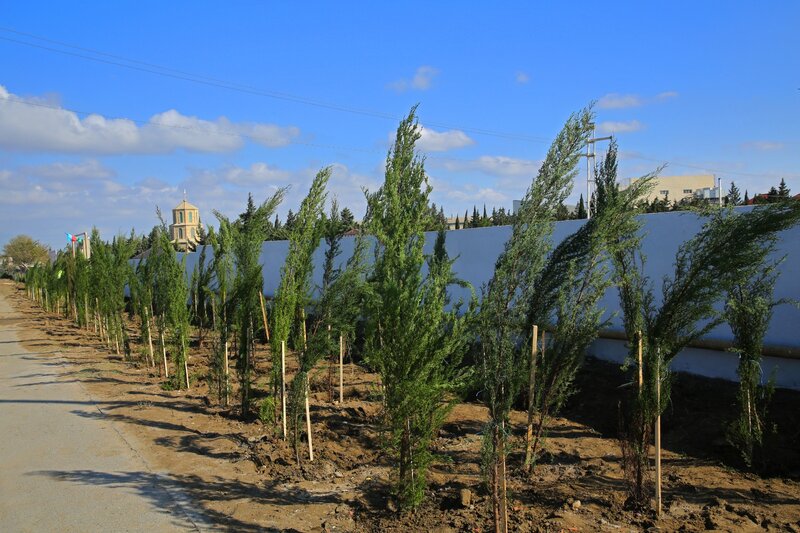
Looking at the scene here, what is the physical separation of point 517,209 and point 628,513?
9.72 ft

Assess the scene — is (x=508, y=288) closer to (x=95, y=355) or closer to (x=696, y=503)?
(x=696, y=503)

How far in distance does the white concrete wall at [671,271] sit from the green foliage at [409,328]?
276 centimetres

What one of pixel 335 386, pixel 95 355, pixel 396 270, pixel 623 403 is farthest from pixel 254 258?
pixel 95 355

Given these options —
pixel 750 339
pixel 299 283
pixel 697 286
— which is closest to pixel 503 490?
pixel 697 286

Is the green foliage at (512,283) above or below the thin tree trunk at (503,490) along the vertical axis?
above

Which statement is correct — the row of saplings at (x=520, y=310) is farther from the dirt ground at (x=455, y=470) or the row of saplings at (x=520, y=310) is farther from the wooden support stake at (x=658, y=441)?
the dirt ground at (x=455, y=470)

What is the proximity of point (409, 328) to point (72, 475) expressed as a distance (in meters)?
4.44

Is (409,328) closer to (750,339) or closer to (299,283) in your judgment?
(299,283)

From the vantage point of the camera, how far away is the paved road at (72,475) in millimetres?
5582

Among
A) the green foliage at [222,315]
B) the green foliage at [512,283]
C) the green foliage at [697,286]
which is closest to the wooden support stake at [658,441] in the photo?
the green foliage at [697,286]

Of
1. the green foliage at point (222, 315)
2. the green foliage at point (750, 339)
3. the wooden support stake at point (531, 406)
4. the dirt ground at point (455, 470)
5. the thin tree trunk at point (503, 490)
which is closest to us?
the thin tree trunk at point (503, 490)

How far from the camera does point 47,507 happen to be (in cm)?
591

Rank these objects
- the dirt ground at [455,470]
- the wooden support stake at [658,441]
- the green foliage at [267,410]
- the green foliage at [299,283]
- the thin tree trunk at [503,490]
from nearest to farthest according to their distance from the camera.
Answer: the thin tree trunk at [503,490] < the wooden support stake at [658,441] < the dirt ground at [455,470] < the green foliage at [299,283] < the green foliage at [267,410]

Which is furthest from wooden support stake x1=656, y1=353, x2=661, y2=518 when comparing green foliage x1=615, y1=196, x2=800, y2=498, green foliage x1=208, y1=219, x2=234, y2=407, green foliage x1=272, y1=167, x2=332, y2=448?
green foliage x1=208, y1=219, x2=234, y2=407
